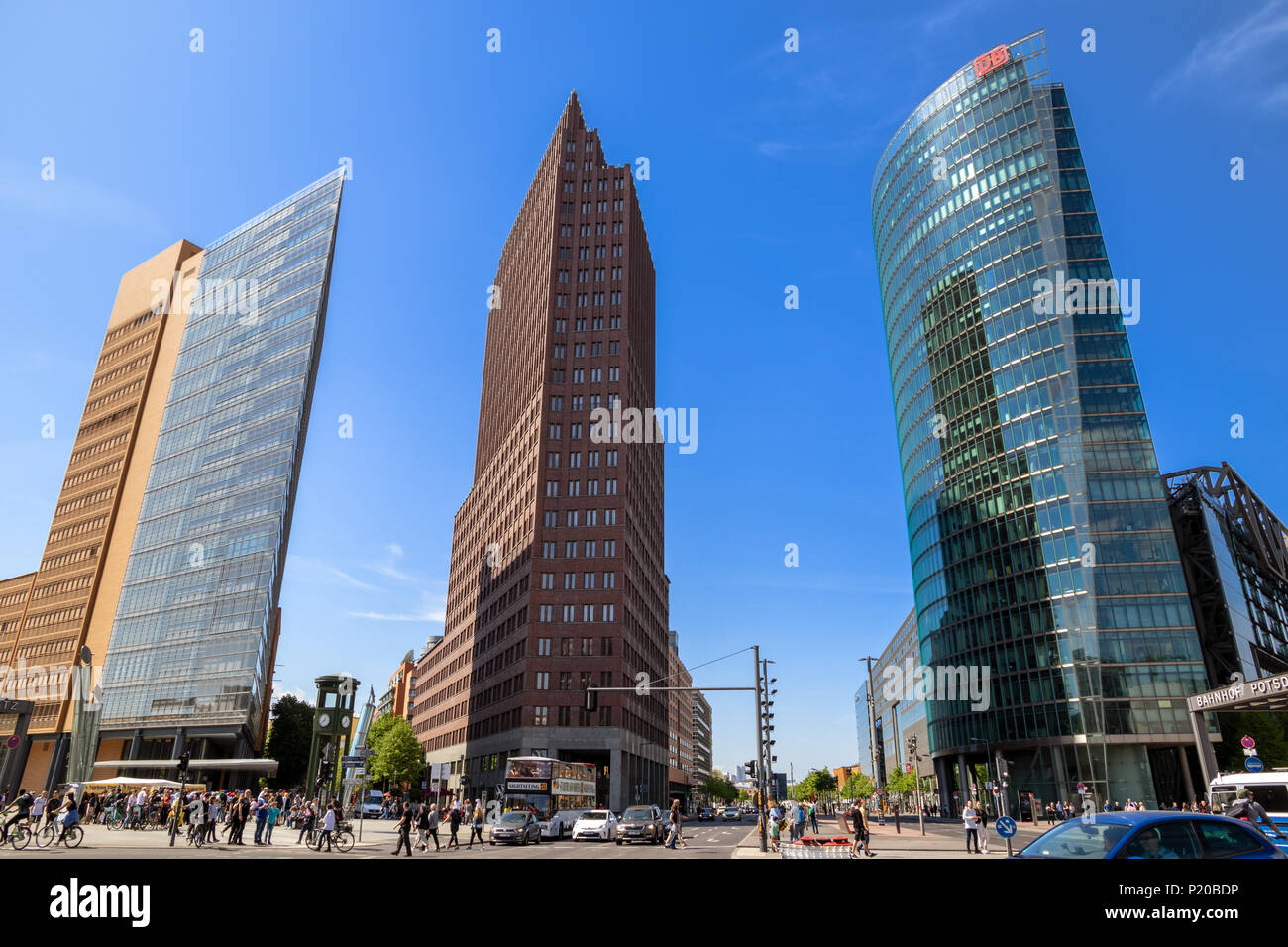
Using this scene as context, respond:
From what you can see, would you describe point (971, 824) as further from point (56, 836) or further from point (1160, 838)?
point (56, 836)

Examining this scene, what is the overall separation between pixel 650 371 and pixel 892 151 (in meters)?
46.4

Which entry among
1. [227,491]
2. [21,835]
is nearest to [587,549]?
[227,491]

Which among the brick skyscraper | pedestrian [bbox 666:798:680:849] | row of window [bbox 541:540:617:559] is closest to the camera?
pedestrian [bbox 666:798:680:849]

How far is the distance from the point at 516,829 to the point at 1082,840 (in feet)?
107

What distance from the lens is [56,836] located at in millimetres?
30328

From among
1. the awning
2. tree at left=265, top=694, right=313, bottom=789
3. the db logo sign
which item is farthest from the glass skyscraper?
tree at left=265, top=694, right=313, bottom=789

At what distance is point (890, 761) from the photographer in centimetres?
17788

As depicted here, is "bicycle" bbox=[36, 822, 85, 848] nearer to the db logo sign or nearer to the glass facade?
the glass facade

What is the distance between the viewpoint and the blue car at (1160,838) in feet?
28.7

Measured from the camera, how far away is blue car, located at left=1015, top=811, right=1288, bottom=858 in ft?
28.7

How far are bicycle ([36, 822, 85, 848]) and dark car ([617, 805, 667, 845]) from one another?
2287 cm

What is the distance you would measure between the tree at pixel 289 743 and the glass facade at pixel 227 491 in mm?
7591
